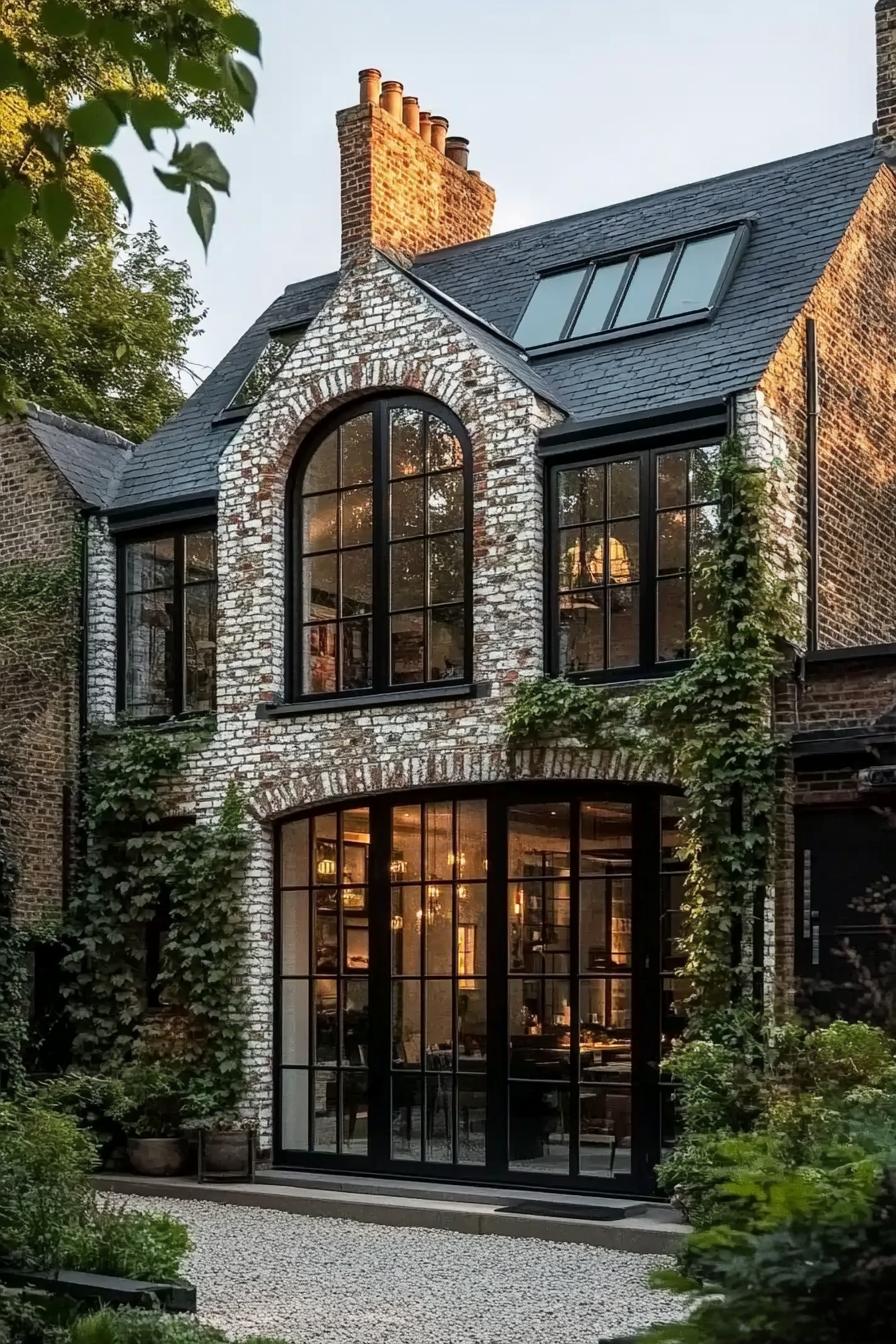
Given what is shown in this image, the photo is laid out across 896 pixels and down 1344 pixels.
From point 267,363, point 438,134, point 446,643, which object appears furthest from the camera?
point 438,134

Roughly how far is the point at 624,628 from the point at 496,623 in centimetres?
94

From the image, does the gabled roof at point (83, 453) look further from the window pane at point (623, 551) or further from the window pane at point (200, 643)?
the window pane at point (623, 551)

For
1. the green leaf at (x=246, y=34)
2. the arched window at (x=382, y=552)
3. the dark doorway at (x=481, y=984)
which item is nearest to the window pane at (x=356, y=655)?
the arched window at (x=382, y=552)

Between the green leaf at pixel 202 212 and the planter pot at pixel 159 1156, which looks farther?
the planter pot at pixel 159 1156

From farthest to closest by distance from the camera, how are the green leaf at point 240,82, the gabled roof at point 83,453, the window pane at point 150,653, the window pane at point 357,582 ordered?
the gabled roof at point 83,453, the window pane at point 150,653, the window pane at point 357,582, the green leaf at point 240,82

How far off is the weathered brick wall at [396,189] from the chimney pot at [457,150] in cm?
9

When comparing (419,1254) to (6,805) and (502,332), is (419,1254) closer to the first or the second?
(6,805)

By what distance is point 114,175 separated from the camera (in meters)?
3.66

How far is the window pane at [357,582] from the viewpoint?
13.5m

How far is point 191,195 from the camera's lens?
12.6 feet

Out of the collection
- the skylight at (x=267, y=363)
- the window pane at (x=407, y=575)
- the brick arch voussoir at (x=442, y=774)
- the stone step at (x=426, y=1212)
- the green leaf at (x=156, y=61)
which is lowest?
the stone step at (x=426, y=1212)

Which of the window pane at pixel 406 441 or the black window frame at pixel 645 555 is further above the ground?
the window pane at pixel 406 441

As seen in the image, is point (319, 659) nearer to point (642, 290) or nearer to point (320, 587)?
point (320, 587)

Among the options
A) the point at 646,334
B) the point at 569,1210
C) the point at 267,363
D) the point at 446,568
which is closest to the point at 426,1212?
the point at 569,1210
